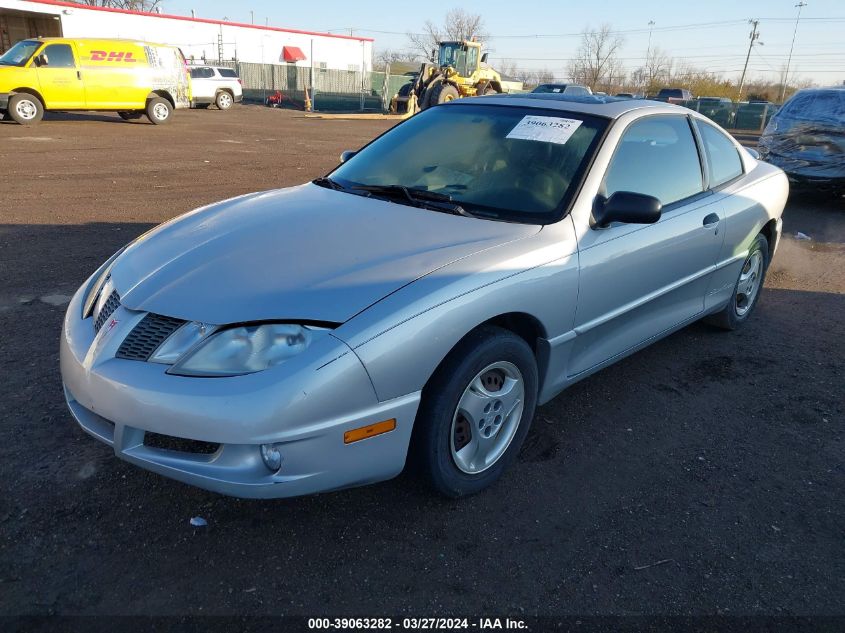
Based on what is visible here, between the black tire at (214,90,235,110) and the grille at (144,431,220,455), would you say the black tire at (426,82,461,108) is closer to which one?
the black tire at (214,90,235,110)

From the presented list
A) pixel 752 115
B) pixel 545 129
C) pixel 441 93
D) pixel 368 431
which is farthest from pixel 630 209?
pixel 752 115

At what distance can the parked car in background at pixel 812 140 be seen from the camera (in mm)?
9141

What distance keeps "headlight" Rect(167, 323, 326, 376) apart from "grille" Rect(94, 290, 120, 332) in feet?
1.78

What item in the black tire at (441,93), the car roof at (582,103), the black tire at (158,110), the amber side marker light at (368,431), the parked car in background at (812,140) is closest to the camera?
the amber side marker light at (368,431)

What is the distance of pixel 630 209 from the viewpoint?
9.49ft

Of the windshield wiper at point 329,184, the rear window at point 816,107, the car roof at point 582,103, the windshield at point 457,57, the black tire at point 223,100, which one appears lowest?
the black tire at point 223,100

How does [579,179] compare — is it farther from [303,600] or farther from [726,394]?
[303,600]

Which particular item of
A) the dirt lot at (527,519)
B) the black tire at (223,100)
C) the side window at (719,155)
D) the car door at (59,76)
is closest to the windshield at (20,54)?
the car door at (59,76)

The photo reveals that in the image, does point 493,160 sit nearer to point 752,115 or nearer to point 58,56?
point 58,56

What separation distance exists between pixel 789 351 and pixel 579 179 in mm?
2501

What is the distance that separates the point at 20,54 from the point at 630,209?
17.4 metres

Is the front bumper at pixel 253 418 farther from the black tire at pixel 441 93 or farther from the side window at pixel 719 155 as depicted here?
the black tire at pixel 441 93

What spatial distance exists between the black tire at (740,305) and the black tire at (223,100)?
25.1 m

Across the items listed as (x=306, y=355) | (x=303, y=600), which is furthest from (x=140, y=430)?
(x=303, y=600)
